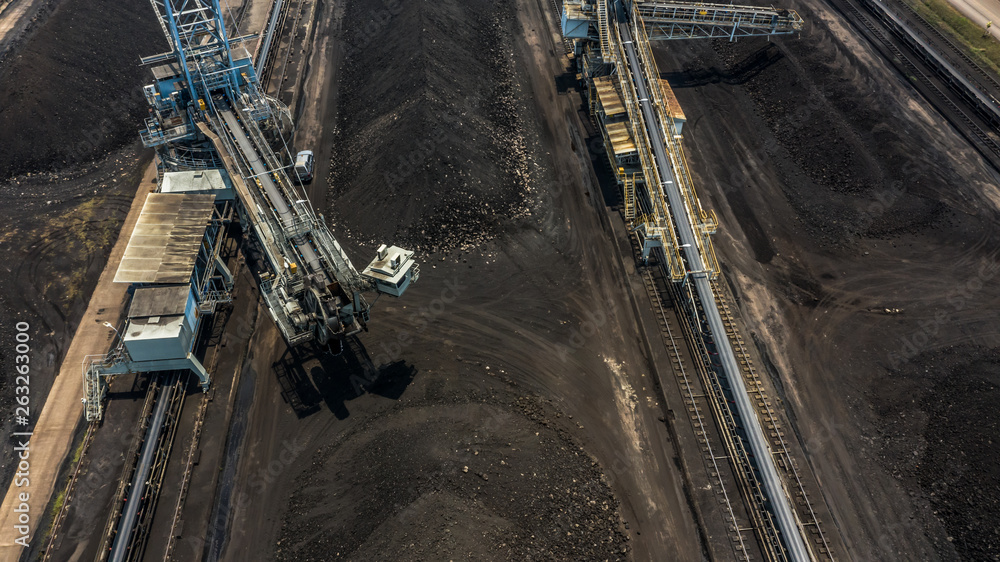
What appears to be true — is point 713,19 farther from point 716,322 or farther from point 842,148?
point 716,322

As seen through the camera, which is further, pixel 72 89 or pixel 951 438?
pixel 72 89

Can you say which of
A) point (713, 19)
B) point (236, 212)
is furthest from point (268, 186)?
point (713, 19)

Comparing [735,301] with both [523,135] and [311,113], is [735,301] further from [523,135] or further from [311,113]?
[311,113]

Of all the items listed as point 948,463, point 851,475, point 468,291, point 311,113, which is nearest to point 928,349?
point 948,463

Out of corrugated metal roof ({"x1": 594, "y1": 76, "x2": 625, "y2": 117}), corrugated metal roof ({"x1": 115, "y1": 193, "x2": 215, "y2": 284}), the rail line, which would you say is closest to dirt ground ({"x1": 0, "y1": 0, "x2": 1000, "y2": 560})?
corrugated metal roof ({"x1": 594, "y1": 76, "x2": 625, "y2": 117})

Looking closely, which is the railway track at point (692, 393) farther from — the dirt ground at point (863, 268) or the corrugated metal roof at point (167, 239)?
the corrugated metal roof at point (167, 239)

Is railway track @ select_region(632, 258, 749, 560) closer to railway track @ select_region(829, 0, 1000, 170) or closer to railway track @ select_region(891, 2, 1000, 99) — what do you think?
railway track @ select_region(829, 0, 1000, 170)

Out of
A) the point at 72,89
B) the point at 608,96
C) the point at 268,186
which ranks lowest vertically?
the point at 72,89
